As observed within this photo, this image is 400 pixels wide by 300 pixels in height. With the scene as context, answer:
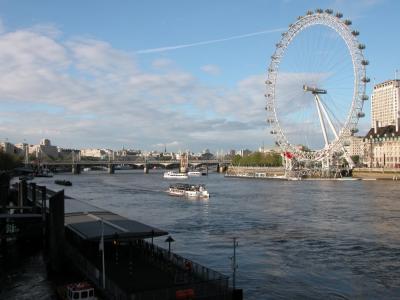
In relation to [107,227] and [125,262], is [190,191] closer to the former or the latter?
[107,227]

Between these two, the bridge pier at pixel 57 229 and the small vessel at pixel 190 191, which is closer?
the bridge pier at pixel 57 229

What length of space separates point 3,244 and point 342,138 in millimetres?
85783

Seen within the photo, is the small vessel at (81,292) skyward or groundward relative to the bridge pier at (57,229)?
groundward

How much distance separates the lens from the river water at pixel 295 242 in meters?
23.5

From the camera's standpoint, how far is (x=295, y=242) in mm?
33312

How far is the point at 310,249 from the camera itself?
102 feet

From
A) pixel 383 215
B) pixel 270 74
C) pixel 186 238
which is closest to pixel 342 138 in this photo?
pixel 270 74

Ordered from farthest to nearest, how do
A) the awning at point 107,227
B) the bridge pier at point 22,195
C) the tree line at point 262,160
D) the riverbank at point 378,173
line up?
the tree line at point 262,160
the riverbank at point 378,173
the bridge pier at point 22,195
the awning at point 107,227

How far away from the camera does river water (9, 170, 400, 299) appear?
77.0 ft

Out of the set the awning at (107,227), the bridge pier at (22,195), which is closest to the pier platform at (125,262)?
the awning at (107,227)

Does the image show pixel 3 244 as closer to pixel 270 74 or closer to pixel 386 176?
pixel 270 74

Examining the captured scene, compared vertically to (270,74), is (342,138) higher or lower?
lower

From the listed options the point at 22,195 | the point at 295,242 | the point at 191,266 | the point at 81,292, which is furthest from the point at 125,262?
the point at 22,195

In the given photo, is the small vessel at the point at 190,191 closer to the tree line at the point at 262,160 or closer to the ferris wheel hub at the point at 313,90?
A: the ferris wheel hub at the point at 313,90
